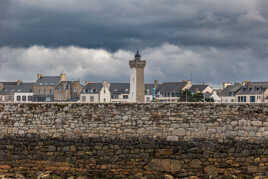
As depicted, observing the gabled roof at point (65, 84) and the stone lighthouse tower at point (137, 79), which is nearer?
the stone lighthouse tower at point (137, 79)

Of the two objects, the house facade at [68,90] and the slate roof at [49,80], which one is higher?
the slate roof at [49,80]

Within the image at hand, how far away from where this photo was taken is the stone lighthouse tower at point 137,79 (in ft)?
275

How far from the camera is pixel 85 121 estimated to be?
54.6 ft

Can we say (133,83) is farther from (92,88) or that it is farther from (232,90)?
(232,90)

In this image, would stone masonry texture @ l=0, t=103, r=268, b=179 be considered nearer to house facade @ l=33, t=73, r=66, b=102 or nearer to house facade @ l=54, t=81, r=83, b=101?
house facade @ l=54, t=81, r=83, b=101

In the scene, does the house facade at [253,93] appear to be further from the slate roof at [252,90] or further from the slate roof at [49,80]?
the slate roof at [49,80]

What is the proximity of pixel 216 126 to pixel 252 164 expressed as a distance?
1.66 metres

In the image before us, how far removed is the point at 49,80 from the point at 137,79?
44687 millimetres

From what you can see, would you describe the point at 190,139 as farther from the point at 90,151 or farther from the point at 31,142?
the point at 31,142

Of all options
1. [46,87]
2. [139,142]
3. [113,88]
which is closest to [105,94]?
[113,88]

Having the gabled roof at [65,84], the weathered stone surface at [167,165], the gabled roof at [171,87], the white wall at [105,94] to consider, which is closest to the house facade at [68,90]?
the gabled roof at [65,84]

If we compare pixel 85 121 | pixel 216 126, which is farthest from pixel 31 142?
pixel 216 126

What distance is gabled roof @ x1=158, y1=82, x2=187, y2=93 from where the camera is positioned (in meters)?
113

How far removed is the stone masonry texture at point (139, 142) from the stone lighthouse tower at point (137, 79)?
66.2 m
